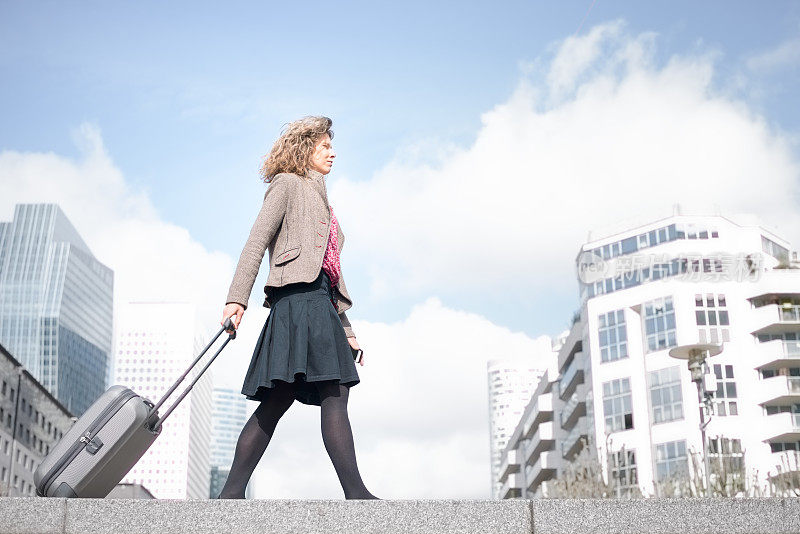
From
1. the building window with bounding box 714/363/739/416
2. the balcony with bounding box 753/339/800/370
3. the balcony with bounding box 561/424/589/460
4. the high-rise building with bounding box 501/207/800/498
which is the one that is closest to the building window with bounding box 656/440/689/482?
the high-rise building with bounding box 501/207/800/498

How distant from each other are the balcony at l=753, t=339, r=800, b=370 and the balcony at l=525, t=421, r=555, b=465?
689 inches

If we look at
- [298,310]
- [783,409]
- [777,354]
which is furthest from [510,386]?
[298,310]

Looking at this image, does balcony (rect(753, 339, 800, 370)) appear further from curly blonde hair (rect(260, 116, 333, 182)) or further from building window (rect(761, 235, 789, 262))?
curly blonde hair (rect(260, 116, 333, 182))

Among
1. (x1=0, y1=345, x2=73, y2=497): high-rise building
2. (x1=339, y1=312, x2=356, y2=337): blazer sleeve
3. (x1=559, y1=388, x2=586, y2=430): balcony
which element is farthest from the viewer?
(x1=0, y1=345, x2=73, y2=497): high-rise building

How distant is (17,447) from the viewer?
260ft

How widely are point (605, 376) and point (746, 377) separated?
7.76m

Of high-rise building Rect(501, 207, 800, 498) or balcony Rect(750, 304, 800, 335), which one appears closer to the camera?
high-rise building Rect(501, 207, 800, 498)

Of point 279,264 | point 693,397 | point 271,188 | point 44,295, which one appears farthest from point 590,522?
point 44,295

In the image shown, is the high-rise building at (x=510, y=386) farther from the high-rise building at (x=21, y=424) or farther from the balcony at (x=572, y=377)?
the balcony at (x=572, y=377)

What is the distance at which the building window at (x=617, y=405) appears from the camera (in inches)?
2208

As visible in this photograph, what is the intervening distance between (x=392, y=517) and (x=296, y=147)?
242 centimetres

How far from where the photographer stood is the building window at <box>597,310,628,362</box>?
5838 centimetres

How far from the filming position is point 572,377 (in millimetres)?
64375

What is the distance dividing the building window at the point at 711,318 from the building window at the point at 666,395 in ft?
9.05
